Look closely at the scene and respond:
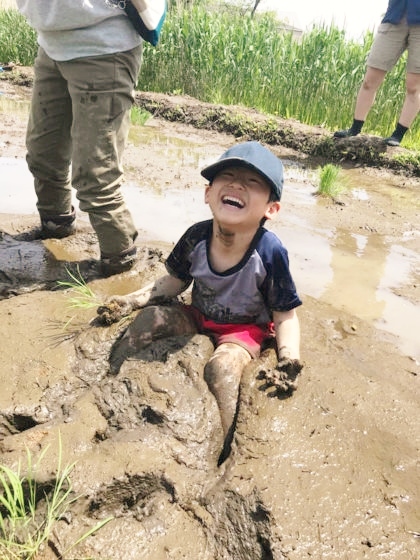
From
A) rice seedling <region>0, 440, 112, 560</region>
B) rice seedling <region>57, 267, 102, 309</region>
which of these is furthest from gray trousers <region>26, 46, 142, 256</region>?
rice seedling <region>0, 440, 112, 560</region>

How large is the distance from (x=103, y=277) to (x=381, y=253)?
2.08 m

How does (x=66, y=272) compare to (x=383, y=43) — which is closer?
(x=66, y=272)

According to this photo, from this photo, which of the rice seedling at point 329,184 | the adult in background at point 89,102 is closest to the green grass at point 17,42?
the rice seedling at point 329,184

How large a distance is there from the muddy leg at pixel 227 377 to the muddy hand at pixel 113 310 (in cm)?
50

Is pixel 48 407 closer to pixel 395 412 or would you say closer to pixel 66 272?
pixel 66 272

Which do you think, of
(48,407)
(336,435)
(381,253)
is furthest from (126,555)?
(381,253)

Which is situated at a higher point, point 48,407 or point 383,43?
point 383,43

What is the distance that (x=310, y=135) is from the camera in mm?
6602

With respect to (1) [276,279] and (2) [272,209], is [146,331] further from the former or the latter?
(2) [272,209]

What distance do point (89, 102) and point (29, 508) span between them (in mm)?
1862

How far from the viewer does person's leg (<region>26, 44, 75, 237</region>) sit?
2787 mm

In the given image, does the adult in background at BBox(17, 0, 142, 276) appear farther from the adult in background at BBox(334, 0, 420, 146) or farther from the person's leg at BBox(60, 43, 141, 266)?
the adult in background at BBox(334, 0, 420, 146)

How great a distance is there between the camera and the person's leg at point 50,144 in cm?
279

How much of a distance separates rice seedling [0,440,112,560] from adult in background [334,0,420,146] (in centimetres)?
558
